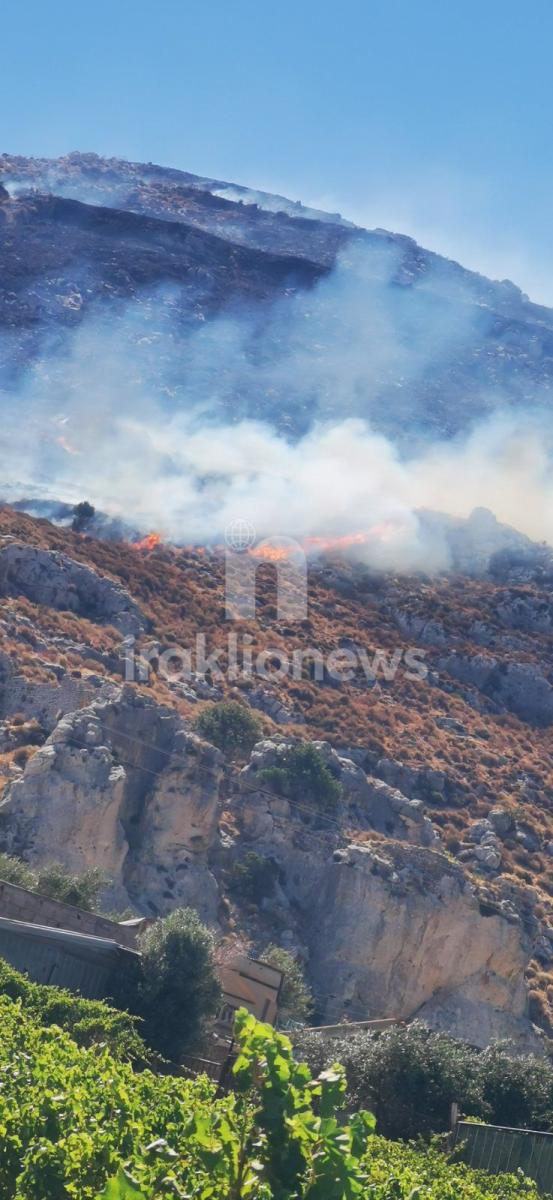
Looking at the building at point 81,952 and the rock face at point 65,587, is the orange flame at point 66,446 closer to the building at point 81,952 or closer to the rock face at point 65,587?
the rock face at point 65,587

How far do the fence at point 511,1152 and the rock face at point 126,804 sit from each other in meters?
20.7

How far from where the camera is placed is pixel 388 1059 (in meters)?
30.0

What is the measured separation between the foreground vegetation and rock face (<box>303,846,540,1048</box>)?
3099 centimetres

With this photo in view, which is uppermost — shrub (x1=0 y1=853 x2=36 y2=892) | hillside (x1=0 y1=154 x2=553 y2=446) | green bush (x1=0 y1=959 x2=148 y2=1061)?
hillside (x1=0 y1=154 x2=553 y2=446)

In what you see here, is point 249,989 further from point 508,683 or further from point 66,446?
point 66,446

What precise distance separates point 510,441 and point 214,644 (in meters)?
84.3

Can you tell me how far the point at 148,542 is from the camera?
84.4m

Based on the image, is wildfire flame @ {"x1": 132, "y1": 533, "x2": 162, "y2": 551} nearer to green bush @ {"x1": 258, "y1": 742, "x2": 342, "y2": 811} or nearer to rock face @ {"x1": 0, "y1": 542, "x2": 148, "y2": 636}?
rock face @ {"x1": 0, "y1": 542, "x2": 148, "y2": 636}

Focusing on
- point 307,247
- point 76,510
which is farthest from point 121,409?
point 307,247

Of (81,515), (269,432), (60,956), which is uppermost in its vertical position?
(269,432)

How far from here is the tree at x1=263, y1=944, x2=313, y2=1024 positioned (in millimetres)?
38875

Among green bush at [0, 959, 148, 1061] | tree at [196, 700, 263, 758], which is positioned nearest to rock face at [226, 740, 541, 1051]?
tree at [196, 700, 263, 758]

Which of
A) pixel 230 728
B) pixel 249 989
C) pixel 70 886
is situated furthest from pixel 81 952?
pixel 230 728

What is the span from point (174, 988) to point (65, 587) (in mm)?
33194
